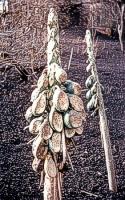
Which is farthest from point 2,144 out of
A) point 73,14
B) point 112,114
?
point 73,14

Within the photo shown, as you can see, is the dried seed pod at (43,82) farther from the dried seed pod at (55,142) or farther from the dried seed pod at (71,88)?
the dried seed pod at (55,142)

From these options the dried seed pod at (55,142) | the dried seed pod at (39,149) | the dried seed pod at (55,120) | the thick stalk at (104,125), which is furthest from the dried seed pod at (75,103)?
the thick stalk at (104,125)

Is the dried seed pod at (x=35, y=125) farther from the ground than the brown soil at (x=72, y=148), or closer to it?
farther from the ground

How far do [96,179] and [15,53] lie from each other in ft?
17.7

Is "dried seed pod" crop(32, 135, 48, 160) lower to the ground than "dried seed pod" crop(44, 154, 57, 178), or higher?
higher

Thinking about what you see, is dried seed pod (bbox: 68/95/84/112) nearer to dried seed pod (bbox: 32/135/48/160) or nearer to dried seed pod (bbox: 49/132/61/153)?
dried seed pod (bbox: 49/132/61/153)

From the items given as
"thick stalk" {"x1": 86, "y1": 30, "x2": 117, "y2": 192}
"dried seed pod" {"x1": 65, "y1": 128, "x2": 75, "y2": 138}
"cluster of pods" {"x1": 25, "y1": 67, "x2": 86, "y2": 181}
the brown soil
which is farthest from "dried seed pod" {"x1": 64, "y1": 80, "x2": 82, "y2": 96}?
the brown soil

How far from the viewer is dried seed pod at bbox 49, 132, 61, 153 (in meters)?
3.52

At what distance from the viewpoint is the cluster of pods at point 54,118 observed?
11.4ft

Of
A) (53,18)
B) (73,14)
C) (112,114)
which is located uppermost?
(73,14)

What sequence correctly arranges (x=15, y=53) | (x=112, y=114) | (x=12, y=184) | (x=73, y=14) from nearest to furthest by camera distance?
(x=12, y=184) < (x=112, y=114) < (x=15, y=53) < (x=73, y=14)

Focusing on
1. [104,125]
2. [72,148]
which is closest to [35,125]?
[104,125]

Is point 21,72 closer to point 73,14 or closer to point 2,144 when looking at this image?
point 2,144

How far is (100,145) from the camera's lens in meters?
8.84
